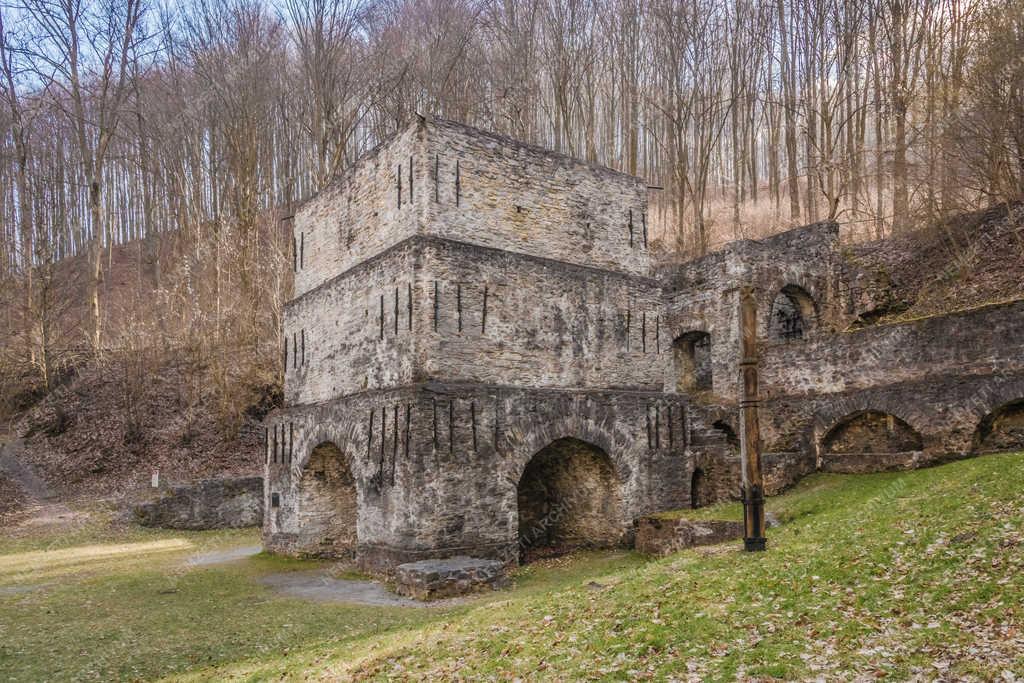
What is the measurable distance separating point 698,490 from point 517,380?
584cm

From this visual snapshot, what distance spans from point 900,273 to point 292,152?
29.5m

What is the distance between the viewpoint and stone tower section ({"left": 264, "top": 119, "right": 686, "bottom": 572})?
13.6 metres

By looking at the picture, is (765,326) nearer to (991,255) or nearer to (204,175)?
(991,255)

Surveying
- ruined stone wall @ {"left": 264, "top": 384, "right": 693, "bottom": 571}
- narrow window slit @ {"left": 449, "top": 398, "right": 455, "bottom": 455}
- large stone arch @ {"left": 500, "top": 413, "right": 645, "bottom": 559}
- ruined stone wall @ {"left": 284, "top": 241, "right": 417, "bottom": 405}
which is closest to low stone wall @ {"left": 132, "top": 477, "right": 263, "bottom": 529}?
ruined stone wall @ {"left": 284, "top": 241, "right": 417, "bottom": 405}

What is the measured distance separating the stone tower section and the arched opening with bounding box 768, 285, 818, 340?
7.71 meters

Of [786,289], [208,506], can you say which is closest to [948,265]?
[786,289]

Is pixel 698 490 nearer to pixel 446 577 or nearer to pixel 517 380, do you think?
pixel 517 380

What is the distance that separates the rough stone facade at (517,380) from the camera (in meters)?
13.8

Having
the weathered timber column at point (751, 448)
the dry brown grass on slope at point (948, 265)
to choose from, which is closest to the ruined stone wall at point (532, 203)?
the weathered timber column at point (751, 448)

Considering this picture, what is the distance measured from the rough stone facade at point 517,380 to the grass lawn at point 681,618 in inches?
90.4

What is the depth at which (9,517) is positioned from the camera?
2114cm

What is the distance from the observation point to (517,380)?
1488cm

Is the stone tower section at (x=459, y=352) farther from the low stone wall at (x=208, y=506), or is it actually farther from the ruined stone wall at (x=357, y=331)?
the low stone wall at (x=208, y=506)

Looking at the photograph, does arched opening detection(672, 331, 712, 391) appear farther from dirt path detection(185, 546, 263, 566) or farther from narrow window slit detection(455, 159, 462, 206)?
dirt path detection(185, 546, 263, 566)
